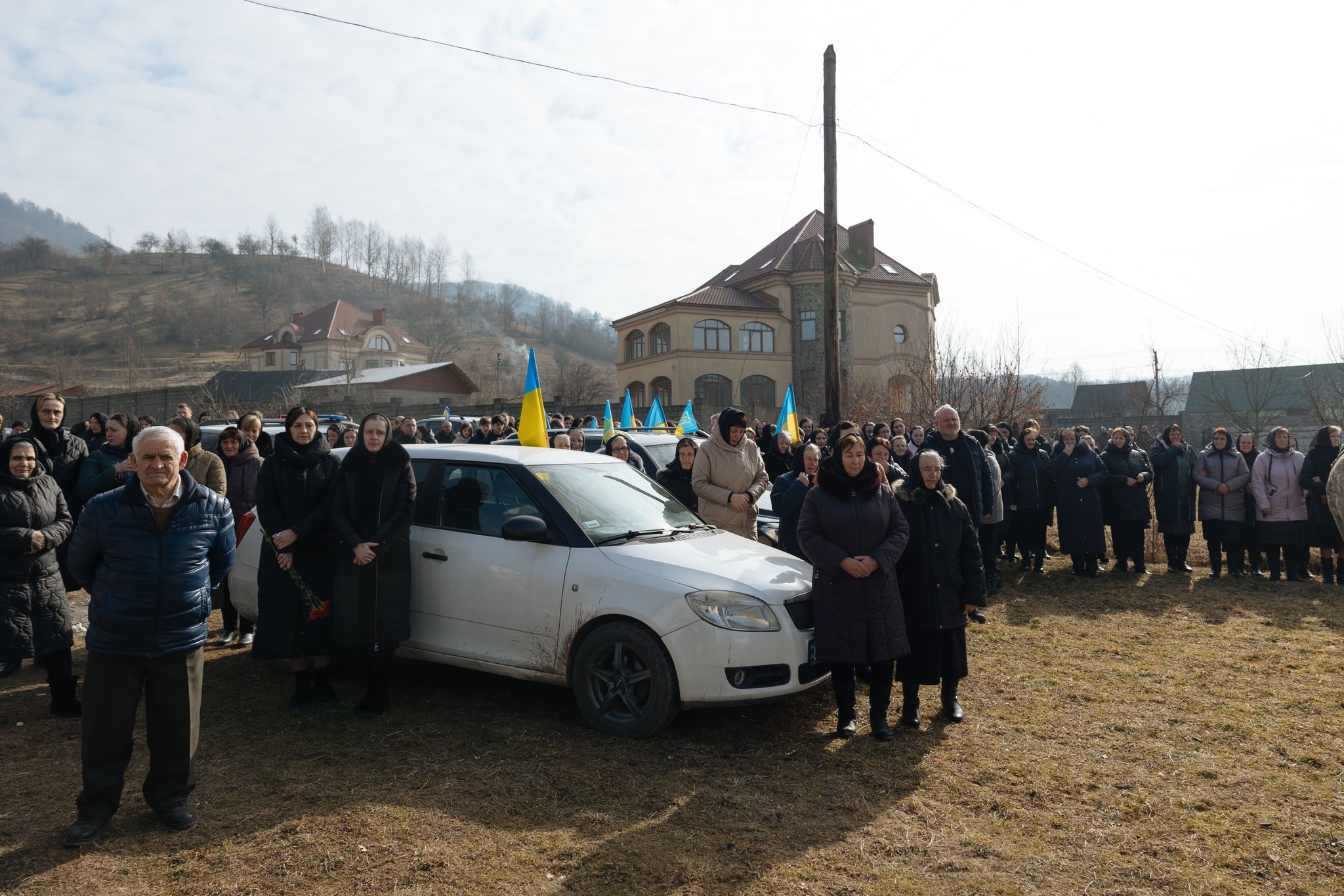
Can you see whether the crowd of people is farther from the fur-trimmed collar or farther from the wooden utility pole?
the wooden utility pole

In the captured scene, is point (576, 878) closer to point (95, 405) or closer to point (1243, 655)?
point (1243, 655)

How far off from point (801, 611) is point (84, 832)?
3.75 m

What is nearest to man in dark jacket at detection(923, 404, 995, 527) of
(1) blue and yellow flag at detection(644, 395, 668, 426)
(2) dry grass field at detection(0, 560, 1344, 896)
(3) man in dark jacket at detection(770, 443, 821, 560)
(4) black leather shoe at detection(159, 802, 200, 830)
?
(3) man in dark jacket at detection(770, 443, 821, 560)

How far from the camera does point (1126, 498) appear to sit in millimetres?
11211

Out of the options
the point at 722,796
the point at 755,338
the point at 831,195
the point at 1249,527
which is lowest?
the point at 722,796

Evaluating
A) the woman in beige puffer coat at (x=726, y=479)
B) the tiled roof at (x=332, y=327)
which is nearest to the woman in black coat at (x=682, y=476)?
the woman in beige puffer coat at (x=726, y=479)

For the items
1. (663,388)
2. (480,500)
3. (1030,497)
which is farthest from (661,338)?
(480,500)

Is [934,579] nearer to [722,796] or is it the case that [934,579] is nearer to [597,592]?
[722,796]

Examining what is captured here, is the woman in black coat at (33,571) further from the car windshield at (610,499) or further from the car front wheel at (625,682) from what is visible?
the car front wheel at (625,682)

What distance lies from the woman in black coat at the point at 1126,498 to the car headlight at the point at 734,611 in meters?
7.91

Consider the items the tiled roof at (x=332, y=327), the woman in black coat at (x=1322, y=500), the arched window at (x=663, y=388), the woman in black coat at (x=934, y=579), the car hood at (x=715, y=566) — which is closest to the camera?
the car hood at (x=715, y=566)

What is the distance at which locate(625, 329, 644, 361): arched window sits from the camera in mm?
50719

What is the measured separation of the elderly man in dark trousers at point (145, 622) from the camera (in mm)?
3898

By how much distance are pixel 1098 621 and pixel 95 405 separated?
159ft
